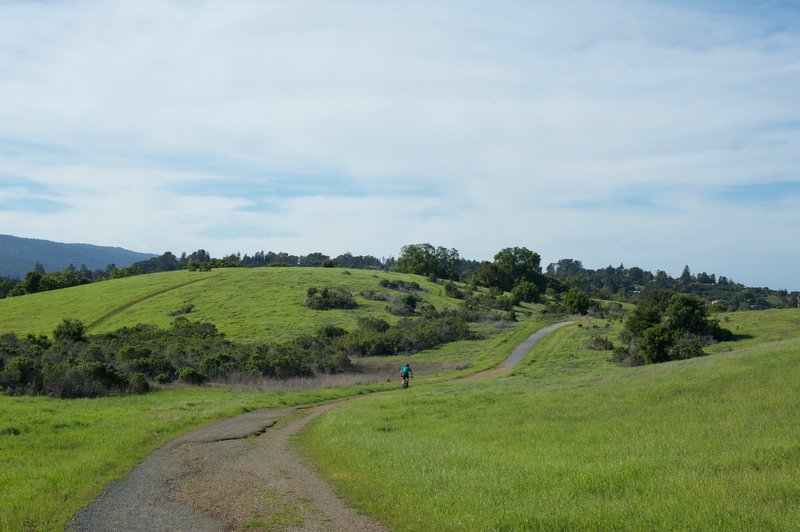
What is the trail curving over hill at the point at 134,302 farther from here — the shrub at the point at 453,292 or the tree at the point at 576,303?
the tree at the point at 576,303

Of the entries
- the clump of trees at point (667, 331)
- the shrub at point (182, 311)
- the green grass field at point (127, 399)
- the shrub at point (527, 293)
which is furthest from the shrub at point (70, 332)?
the shrub at point (527, 293)

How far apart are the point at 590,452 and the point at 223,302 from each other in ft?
253

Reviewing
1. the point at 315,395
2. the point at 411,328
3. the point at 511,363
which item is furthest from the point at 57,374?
the point at 411,328

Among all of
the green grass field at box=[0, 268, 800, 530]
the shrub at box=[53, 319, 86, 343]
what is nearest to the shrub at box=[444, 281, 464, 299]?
the shrub at box=[53, 319, 86, 343]

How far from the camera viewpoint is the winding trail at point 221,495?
32.5ft

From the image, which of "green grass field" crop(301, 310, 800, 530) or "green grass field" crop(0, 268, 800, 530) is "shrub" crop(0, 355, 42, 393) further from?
"green grass field" crop(301, 310, 800, 530)

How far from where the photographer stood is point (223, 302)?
8506 cm

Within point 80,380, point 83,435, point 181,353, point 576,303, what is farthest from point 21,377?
point 576,303

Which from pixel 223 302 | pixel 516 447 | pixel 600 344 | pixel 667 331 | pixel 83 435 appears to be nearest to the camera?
pixel 516 447

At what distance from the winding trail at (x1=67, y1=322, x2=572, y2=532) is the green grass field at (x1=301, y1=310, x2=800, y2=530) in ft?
2.21

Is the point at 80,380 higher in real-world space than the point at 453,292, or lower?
lower

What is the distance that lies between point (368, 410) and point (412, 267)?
12911 cm

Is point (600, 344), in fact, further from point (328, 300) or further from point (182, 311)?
point (182, 311)

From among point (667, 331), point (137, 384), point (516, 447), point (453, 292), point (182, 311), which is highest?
point (453, 292)
